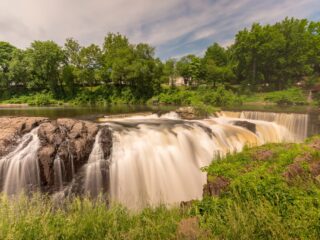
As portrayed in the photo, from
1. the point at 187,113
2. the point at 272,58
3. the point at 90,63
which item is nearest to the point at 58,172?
the point at 187,113

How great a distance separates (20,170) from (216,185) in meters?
7.98

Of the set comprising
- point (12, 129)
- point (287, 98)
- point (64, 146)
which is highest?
point (287, 98)

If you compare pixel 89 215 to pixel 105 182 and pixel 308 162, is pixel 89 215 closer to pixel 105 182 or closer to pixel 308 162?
pixel 105 182

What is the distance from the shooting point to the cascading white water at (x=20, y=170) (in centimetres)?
776

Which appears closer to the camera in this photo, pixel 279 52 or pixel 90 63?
pixel 279 52

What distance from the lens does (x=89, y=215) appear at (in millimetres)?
4059

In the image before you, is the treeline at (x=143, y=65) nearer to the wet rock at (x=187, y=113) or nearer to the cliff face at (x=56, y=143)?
the wet rock at (x=187, y=113)

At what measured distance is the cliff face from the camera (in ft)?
27.2

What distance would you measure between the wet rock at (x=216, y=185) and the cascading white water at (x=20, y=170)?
715 centimetres

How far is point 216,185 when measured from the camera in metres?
5.90

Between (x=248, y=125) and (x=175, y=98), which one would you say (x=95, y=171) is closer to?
(x=248, y=125)

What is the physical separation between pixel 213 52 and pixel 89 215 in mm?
51454

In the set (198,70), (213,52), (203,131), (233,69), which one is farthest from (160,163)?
(213,52)

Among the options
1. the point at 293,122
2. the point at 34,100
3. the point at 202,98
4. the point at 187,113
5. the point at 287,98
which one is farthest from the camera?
the point at 34,100
